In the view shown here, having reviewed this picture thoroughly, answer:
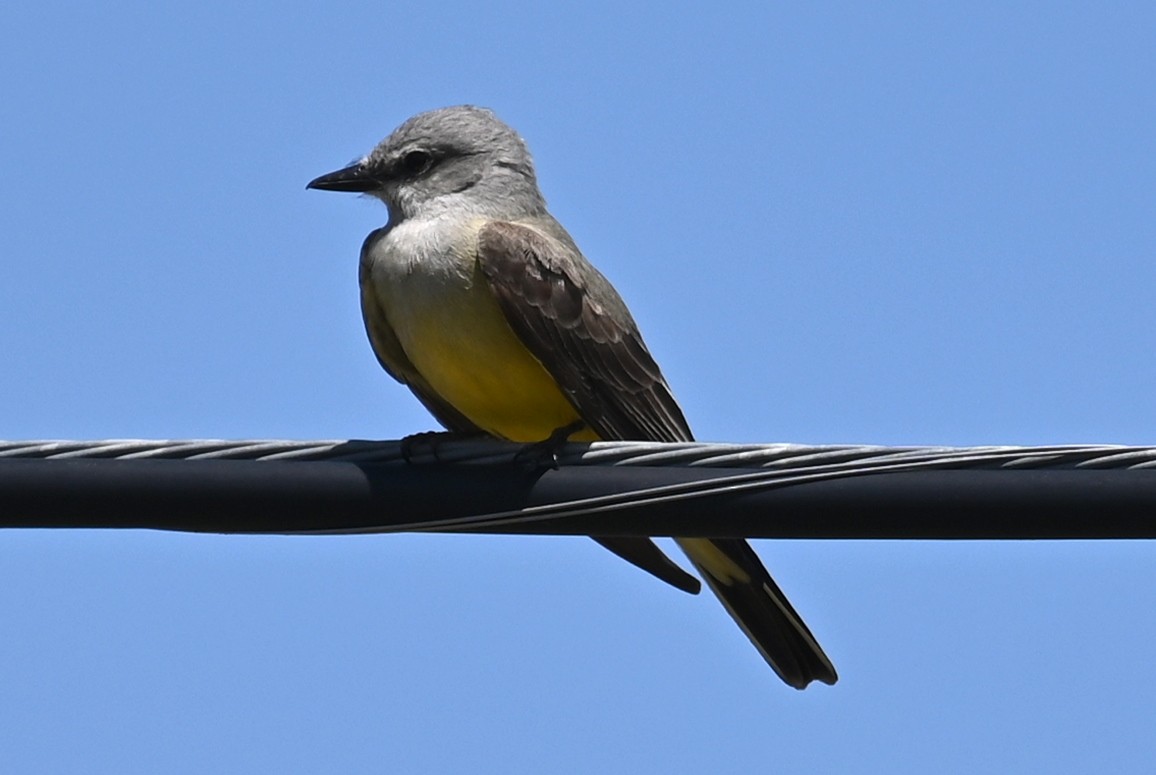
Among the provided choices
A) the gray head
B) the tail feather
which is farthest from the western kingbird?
the gray head

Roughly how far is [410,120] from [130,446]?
12.4 ft

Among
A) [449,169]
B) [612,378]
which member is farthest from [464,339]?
[449,169]

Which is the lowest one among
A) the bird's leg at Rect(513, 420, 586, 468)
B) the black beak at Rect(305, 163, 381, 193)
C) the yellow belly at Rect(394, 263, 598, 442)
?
the bird's leg at Rect(513, 420, 586, 468)

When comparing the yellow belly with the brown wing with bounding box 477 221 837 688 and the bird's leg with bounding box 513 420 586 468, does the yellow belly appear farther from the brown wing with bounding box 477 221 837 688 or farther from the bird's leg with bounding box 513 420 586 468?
the bird's leg with bounding box 513 420 586 468

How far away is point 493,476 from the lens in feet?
15.6

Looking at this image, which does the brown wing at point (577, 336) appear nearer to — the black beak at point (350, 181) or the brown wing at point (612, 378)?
the brown wing at point (612, 378)

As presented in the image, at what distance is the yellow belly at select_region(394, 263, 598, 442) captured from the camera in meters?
6.57

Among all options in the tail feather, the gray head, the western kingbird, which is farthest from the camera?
the gray head

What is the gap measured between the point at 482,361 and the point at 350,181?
1.59 m

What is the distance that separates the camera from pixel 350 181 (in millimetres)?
7801

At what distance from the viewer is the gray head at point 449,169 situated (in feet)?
25.0

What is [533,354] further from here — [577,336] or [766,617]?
[766,617]

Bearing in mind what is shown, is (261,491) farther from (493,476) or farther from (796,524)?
(796,524)

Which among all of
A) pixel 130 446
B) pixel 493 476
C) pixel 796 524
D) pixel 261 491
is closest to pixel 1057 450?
pixel 796 524
